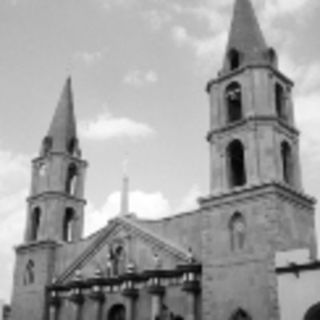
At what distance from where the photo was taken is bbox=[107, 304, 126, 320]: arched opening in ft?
114

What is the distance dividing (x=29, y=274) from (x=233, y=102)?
19.4 m

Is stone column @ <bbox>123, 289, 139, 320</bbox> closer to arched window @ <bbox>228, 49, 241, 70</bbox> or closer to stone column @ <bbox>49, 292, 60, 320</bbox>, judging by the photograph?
stone column @ <bbox>49, 292, 60, 320</bbox>

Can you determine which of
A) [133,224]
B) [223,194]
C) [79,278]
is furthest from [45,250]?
[223,194]

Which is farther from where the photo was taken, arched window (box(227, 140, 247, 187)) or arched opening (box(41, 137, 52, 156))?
arched opening (box(41, 137, 52, 156))

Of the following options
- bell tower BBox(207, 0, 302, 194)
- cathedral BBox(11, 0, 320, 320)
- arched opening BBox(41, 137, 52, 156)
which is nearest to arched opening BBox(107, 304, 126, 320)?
cathedral BBox(11, 0, 320, 320)

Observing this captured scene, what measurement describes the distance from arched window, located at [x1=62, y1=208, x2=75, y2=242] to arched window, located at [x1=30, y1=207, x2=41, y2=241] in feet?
6.51

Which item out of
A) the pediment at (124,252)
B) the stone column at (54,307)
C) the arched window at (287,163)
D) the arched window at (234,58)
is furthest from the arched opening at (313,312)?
the stone column at (54,307)

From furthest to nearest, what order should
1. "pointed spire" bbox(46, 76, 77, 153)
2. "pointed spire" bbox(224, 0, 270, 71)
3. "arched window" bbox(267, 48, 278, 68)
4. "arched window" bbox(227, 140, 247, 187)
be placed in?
1. "pointed spire" bbox(46, 76, 77, 153)
2. "arched window" bbox(267, 48, 278, 68)
3. "pointed spire" bbox(224, 0, 270, 71)
4. "arched window" bbox(227, 140, 247, 187)

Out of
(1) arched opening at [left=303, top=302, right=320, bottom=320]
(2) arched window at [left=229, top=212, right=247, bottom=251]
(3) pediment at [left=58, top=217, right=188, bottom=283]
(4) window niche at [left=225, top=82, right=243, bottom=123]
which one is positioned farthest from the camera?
(3) pediment at [left=58, top=217, right=188, bottom=283]

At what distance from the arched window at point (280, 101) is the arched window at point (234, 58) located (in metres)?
2.69

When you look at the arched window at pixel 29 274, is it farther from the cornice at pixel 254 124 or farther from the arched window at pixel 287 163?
the arched window at pixel 287 163

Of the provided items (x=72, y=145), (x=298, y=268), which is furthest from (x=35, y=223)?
(x=298, y=268)

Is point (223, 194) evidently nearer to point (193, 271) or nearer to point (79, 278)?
point (193, 271)

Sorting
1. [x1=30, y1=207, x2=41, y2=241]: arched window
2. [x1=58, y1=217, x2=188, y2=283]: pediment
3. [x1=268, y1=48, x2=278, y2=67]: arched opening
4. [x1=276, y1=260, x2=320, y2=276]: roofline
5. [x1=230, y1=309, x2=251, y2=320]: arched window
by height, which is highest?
[x1=268, y1=48, x2=278, y2=67]: arched opening
